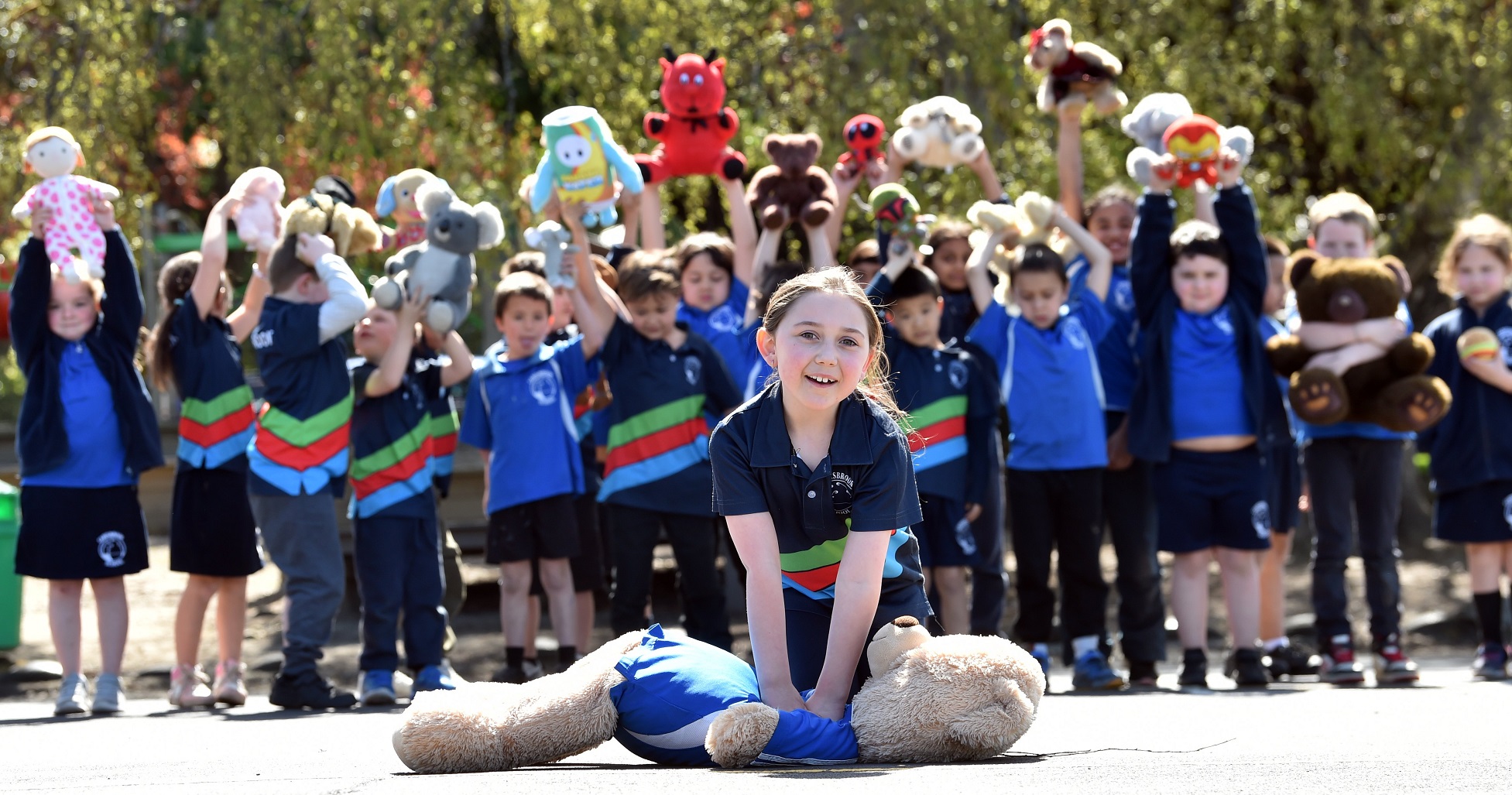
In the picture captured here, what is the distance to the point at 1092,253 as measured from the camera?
6.25 meters

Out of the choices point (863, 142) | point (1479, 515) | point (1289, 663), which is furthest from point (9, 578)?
point (1479, 515)

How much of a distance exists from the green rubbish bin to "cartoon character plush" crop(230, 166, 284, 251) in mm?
2537

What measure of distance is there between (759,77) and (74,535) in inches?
200

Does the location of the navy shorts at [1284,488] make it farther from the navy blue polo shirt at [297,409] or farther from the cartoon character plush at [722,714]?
the navy blue polo shirt at [297,409]

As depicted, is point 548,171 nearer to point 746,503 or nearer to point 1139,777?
point 746,503

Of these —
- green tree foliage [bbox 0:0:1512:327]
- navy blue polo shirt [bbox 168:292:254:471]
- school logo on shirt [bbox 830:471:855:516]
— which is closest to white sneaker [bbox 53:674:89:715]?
navy blue polo shirt [bbox 168:292:254:471]

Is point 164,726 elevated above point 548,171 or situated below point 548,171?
below

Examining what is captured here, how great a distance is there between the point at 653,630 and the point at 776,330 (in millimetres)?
722

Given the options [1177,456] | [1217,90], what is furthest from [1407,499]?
[1177,456]

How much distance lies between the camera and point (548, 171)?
614 cm

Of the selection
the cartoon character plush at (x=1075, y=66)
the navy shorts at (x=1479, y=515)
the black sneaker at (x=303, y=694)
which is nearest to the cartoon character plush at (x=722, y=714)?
the black sneaker at (x=303, y=694)

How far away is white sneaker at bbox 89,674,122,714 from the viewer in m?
5.52

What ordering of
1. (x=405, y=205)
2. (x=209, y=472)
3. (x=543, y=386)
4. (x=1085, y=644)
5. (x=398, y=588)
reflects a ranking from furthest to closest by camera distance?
(x=405, y=205) < (x=543, y=386) < (x=1085, y=644) < (x=209, y=472) < (x=398, y=588)

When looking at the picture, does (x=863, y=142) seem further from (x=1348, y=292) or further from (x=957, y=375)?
(x=1348, y=292)
